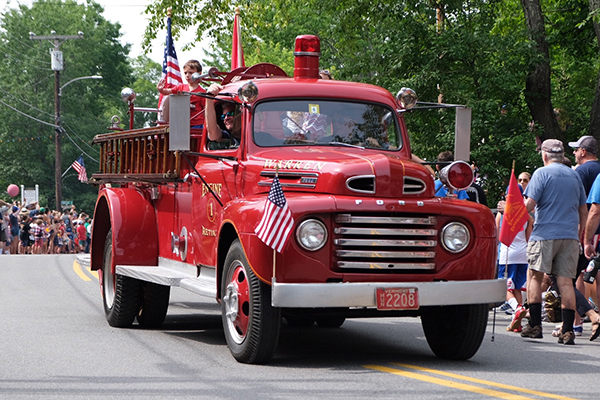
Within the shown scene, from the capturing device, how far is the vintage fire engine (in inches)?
293

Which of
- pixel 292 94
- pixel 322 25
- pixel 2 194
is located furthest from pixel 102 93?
pixel 292 94

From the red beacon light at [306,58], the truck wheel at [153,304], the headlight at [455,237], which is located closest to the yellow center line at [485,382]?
the headlight at [455,237]

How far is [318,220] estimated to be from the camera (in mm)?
7461

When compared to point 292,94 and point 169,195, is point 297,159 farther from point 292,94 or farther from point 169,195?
point 169,195

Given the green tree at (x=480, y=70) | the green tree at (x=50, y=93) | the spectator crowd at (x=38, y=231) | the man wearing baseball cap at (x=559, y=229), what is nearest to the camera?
the man wearing baseball cap at (x=559, y=229)

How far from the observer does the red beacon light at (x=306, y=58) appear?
9.53 meters

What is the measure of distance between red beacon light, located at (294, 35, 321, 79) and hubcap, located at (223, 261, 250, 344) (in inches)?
96.1

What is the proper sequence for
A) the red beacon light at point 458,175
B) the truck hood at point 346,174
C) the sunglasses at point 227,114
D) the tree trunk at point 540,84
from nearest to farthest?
1. the truck hood at point 346,174
2. the red beacon light at point 458,175
3. the sunglasses at point 227,114
4. the tree trunk at point 540,84

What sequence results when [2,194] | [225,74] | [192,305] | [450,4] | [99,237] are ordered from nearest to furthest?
1. [225,74]
2. [99,237]
3. [192,305]
4. [450,4]
5. [2,194]

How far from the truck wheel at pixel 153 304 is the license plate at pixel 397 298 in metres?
3.77

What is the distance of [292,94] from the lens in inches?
354

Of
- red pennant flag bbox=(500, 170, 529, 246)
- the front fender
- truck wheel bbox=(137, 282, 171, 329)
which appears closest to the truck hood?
red pennant flag bbox=(500, 170, 529, 246)

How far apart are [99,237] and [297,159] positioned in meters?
4.32

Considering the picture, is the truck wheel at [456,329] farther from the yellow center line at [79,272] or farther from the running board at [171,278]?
the yellow center line at [79,272]
